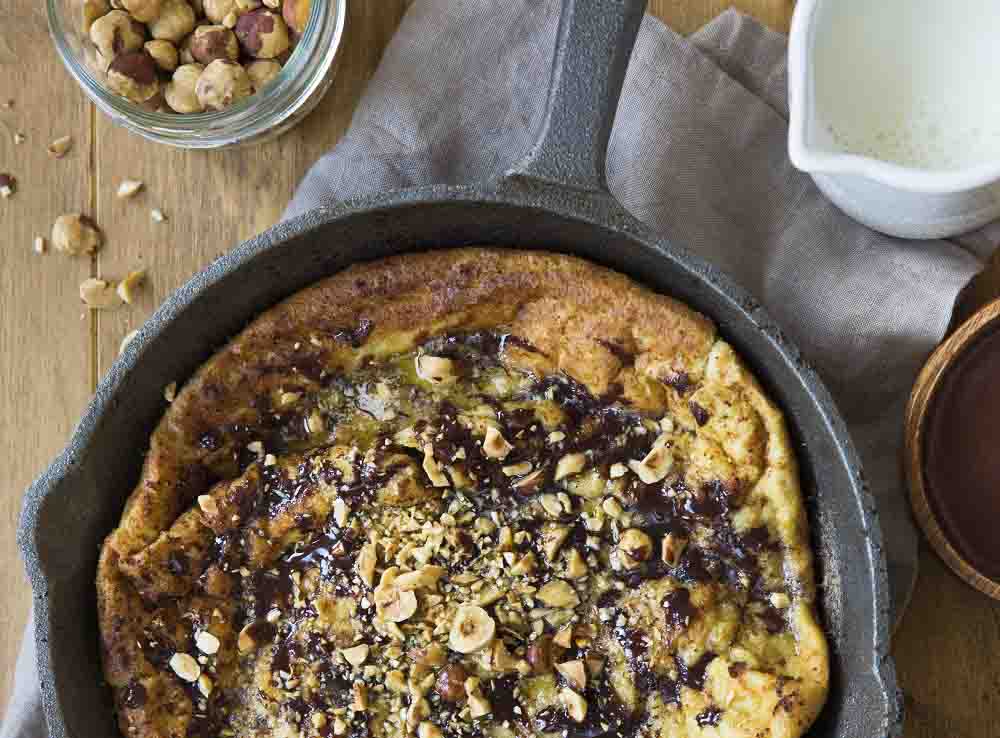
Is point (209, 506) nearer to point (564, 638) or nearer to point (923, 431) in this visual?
point (564, 638)

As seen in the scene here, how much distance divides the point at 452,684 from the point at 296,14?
4.17 ft

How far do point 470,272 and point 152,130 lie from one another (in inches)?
26.8

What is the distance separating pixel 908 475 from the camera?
2098 mm

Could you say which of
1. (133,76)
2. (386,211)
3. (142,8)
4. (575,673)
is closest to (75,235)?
(133,76)

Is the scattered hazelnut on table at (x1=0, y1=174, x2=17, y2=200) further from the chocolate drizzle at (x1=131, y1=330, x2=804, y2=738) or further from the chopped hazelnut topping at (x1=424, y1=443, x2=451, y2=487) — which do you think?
the chopped hazelnut topping at (x1=424, y1=443, x2=451, y2=487)

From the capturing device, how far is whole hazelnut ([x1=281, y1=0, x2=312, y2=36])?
2160 millimetres

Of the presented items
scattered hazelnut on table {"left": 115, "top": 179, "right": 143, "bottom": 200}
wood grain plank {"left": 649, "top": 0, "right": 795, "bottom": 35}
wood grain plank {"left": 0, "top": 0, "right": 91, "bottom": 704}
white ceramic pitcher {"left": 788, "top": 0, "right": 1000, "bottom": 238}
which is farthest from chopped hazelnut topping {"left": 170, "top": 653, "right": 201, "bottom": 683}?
wood grain plank {"left": 649, "top": 0, "right": 795, "bottom": 35}

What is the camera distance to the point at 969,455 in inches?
83.7

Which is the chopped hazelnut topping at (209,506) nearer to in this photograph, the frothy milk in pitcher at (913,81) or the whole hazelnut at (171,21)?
the whole hazelnut at (171,21)

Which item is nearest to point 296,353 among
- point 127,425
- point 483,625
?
point 127,425

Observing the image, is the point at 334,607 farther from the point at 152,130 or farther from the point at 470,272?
the point at 152,130

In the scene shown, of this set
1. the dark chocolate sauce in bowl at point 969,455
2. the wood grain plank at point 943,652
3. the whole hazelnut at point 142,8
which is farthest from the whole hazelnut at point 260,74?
the wood grain plank at point 943,652

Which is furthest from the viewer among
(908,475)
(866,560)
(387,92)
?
(387,92)

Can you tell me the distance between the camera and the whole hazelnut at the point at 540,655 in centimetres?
196
